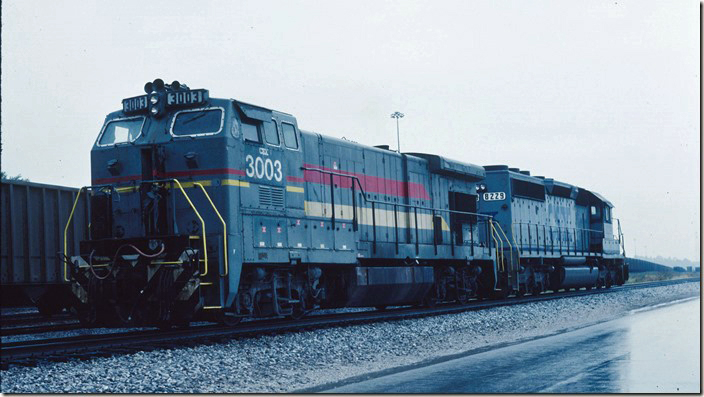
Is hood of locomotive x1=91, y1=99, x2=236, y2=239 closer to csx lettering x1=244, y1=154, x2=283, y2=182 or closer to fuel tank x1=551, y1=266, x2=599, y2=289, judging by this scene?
csx lettering x1=244, y1=154, x2=283, y2=182

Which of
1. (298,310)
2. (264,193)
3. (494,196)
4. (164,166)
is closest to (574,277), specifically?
(494,196)

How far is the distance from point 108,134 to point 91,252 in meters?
2.00

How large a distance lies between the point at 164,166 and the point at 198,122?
2.61 feet

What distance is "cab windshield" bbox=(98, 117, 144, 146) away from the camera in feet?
39.7

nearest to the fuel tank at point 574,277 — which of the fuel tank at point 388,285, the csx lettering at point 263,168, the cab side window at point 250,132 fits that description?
the fuel tank at point 388,285

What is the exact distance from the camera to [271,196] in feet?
40.1

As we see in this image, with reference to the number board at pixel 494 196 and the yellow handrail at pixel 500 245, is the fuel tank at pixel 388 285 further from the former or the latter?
the number board at pixel 494 196

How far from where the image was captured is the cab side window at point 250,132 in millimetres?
11828

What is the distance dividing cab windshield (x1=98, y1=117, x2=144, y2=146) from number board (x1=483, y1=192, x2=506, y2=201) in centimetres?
1255

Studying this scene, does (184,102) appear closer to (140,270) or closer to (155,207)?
(155,207)

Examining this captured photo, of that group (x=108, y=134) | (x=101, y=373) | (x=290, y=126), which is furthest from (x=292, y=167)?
(x=101, y=373)

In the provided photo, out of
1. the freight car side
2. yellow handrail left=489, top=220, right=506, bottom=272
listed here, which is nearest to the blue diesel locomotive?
yellow handrail left=489, top=220, right=506, bottom=272

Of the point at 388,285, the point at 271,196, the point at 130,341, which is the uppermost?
the point at 271,196

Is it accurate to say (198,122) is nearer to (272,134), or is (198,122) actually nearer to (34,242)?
(272,134)
